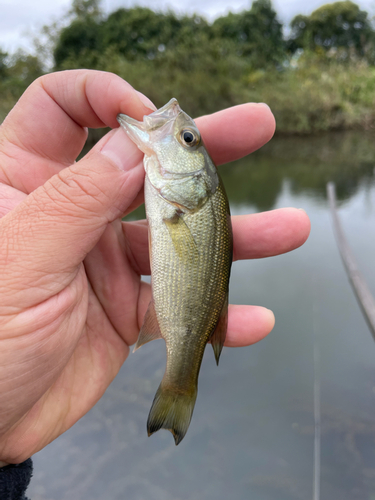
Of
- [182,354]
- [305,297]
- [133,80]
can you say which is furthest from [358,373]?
[133,80]

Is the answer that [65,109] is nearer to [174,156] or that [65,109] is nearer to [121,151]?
[121,151]

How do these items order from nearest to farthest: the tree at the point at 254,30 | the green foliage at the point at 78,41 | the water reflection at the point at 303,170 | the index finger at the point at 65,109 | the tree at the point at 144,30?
1. the index finger at the point at 65,109
2. the water reflection at the point at 303,170
3. the green foliage at the point at 78,41
4. the tree at the point at 144,30
5. the tree at the point at 254,30

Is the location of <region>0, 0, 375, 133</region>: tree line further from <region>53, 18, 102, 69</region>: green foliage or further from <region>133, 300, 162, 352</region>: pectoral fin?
<region>133, 300, 162, 352</region>: pectoral fin

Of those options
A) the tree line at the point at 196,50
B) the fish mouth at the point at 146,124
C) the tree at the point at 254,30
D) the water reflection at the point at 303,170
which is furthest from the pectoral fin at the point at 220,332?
the tree at the point at 254,30

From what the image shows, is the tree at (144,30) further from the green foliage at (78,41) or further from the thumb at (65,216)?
the thumb at (65,216)

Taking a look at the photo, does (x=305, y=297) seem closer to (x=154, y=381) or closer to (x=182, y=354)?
(x=154, y=381)

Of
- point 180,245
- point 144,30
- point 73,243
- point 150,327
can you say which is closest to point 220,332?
point 150,327
